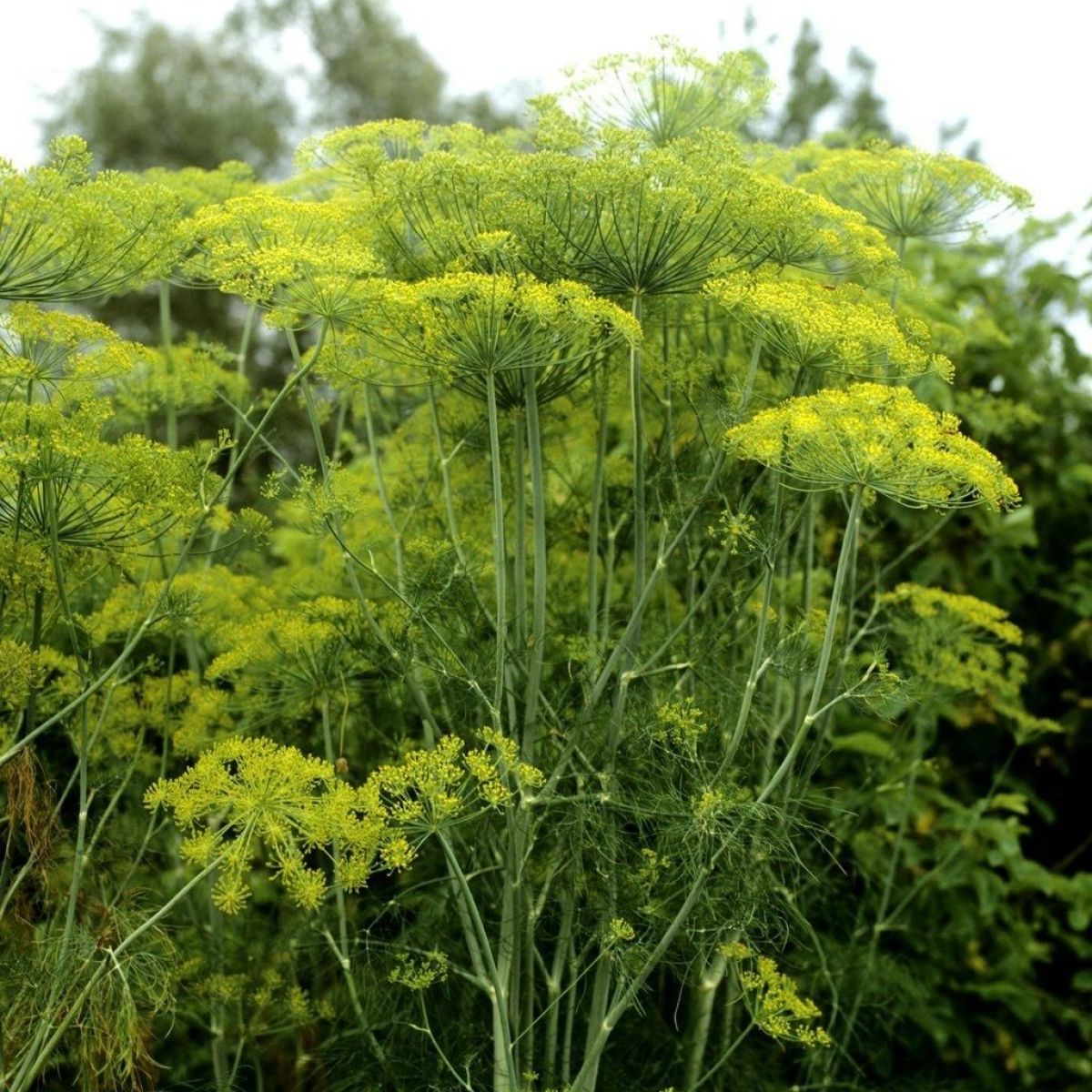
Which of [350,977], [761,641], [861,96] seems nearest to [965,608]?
[761,641]

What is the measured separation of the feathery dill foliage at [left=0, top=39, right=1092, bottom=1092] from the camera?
3102 millimetres

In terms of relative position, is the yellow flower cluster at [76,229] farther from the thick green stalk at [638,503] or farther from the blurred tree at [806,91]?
the blurred tree at [806,91]

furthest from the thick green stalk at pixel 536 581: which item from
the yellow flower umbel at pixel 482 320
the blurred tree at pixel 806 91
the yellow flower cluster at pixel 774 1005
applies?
the blurred tree at pixel 806 91

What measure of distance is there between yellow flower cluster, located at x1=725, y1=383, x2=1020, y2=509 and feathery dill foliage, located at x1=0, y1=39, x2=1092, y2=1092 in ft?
0.05

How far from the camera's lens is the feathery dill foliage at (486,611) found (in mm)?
3102

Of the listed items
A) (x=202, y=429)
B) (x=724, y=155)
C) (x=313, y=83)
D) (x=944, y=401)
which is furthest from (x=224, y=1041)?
(x=313, y=83)

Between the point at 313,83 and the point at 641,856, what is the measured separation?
677 inches

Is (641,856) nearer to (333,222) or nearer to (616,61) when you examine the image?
(333,222)

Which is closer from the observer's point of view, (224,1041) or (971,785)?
(224,1041)

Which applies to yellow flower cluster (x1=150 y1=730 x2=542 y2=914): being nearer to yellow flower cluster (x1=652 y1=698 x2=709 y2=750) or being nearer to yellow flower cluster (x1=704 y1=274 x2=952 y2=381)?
yellow flower cluster (x1=652 y1=698 x2=709 y2=750)

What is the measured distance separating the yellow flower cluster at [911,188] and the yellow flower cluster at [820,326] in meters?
0.78

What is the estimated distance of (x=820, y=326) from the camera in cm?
310

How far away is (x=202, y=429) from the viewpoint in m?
10.5

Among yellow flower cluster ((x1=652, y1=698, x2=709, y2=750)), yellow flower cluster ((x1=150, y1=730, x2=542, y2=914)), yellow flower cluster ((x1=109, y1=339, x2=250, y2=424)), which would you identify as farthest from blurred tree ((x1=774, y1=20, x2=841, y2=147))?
yellow flower cluster ((x1=150, y1=730, x2=542, y2=914))
